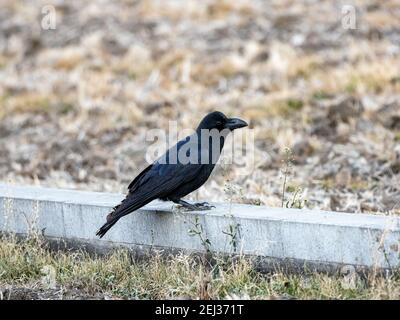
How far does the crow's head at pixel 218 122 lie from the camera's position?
744 cm

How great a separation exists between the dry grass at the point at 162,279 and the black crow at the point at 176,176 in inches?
13.5

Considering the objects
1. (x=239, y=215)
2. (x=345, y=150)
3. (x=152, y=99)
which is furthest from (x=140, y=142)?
(x=239, y=215)

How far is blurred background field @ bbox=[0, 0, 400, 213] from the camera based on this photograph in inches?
423

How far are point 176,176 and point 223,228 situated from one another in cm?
64

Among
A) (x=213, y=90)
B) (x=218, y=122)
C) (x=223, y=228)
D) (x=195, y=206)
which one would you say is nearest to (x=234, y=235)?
(x=223, y=228)

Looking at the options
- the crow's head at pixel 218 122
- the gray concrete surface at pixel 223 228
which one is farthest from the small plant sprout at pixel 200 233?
the crow's head at pixel 218 122

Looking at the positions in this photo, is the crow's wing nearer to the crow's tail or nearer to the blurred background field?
the crow's tail

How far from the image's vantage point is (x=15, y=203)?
7.57m

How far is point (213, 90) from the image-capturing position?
587 inches

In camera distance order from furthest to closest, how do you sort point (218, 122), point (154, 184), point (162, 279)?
point (218, 122), point (154, 184), point (162, 279)

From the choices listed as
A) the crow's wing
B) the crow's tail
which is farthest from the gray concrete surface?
the crow's tail

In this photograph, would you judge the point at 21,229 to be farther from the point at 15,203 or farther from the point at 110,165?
the point at 110,165

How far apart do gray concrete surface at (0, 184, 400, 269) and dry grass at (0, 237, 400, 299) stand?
0.14m

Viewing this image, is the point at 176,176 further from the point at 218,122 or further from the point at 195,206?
the point at 218,122
